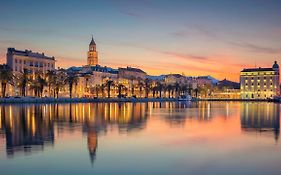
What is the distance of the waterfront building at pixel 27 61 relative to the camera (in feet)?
426

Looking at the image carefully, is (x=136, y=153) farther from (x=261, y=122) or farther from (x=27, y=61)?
(x=27, y=61)

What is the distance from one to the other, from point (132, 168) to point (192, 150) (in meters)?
5.41

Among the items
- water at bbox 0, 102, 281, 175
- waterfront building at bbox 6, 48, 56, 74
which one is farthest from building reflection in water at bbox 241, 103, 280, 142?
waterfront building at bbox 6, 48, 56, 74

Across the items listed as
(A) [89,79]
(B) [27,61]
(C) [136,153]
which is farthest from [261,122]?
(A) [89,79]

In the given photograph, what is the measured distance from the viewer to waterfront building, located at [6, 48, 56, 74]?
130 m

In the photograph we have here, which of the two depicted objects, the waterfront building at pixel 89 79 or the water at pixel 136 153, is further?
the waterfront building at pixel 89 79

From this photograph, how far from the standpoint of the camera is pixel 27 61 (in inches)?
5320

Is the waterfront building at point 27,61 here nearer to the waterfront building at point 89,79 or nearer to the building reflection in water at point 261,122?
the waterfront building at point 89,79

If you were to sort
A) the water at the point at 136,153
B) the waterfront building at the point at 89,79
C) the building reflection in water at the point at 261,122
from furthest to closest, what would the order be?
the waterfront building at the point at 89,79 < the building reflection in water at the point at 261,122 < the water at the point at 136,153

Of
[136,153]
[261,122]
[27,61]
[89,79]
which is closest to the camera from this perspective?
[136,153]

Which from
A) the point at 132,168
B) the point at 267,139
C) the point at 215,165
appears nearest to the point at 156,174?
the point at 132,168

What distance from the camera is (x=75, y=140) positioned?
2255cm

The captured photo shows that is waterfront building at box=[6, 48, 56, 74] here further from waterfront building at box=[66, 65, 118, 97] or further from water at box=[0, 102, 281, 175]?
water at box=[0, 102, 281, 175]

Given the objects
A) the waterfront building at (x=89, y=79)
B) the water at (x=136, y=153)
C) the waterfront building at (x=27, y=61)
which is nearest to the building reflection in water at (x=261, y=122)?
the water at (x=136, y=153)
